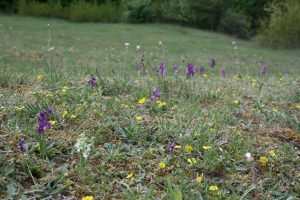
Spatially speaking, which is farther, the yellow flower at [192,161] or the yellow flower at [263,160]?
the yellow flower at [263,160]

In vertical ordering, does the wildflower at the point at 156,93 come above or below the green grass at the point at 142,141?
above

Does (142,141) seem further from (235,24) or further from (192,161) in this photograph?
(235,24)

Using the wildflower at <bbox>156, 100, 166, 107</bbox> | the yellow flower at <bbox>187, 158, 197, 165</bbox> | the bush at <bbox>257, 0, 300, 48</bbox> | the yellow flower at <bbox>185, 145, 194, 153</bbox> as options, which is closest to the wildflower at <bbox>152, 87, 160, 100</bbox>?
the wildflower at <bbox>156, 100, 166, 107</bbox>

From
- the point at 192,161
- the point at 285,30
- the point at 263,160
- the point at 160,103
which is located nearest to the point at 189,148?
the point at 192,161

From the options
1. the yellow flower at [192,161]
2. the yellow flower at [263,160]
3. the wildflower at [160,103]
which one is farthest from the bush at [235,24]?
the yellow flower at [192,161]

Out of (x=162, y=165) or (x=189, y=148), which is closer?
(x=162, y=165)

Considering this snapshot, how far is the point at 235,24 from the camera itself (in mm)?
24516

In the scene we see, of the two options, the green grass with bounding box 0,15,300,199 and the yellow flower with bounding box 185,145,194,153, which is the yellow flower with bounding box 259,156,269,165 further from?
the yellow flower with bounding box 185,145,194,153

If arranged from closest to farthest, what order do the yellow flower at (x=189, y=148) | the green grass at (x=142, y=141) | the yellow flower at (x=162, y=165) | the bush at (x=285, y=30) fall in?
the green grass at (x=142, y=141) < the yellow flower at (x=162, y=165) < the yellow flower at (x=189, y=148) < the bush at (x=285, y=30)

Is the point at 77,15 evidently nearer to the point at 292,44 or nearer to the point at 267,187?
the point at 292,44

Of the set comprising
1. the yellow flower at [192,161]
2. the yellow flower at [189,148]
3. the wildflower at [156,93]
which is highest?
the wildflower at [156,93]

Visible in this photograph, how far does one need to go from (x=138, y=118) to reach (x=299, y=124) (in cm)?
139

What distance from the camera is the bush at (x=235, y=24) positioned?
80.4ft

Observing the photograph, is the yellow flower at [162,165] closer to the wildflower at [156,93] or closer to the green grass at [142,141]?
the green grass at [142,141]
